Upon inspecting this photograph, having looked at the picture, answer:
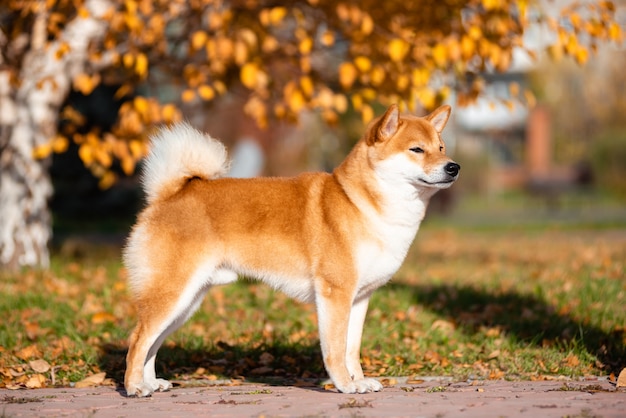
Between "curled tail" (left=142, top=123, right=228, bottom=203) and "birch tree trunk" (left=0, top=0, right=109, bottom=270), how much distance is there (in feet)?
14.1

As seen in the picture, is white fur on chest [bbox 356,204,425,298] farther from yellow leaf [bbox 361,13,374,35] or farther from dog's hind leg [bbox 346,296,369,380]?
yellow leaf [bbox 361,13,374,35]

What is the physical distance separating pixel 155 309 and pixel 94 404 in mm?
610

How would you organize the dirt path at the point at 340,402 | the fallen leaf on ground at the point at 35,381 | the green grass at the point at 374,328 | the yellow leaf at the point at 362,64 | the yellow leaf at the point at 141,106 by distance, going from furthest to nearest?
the yellow leaf at the point at 141,106 < the yellow leaf at the point at 362,64 < the green grass at the point at 374,328 < the fallen leaf on ground at the point at 35,381 < the dirt path at the point at 340,402

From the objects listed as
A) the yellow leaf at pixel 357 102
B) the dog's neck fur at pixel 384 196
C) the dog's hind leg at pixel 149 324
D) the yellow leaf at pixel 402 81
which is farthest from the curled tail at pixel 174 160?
the yellow leaf at pixel 402 81

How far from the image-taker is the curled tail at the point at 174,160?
5.16 meters

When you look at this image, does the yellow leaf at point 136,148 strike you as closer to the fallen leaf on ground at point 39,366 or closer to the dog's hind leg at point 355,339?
the fallen leaf on ground at point 39,366

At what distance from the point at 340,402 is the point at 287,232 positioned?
41.2 inches

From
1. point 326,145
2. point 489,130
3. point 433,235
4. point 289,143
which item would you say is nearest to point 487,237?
point 433,235

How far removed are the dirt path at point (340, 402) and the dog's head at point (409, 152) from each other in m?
1.20

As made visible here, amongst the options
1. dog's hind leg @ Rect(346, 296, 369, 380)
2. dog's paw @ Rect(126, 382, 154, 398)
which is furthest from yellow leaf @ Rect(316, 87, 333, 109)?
dog's paw @ Rect(126, 382, 154, 398)

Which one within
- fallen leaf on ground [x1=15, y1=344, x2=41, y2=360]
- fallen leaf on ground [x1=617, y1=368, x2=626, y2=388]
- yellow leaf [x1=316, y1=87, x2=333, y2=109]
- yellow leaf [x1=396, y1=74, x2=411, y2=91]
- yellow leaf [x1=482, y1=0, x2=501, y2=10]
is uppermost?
yellow leaf [x1=482, y1=0, x2=501, y2=10]

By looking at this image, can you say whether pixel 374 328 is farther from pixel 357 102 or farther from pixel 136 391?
pixel 357 102

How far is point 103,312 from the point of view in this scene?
23.5 ft

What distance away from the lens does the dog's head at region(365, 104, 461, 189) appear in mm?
4930
